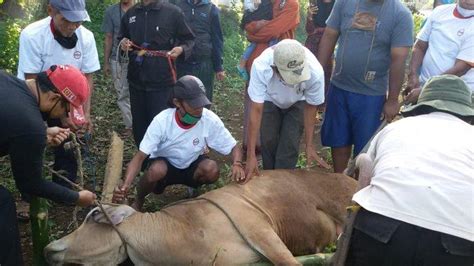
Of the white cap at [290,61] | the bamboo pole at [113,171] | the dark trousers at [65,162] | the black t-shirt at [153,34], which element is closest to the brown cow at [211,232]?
the white cap at [290,61]

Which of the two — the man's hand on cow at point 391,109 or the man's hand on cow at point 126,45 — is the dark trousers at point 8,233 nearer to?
the man's hand on cow at point 126,45

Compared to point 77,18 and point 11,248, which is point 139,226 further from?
point 77,18

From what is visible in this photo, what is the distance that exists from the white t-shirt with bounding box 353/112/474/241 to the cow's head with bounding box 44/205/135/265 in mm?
1702

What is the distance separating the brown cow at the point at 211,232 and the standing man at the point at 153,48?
6.20ft

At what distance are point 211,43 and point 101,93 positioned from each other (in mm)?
3020

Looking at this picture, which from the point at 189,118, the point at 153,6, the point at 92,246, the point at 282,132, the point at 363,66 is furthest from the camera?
the point at 153,6

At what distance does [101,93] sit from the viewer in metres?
9.02

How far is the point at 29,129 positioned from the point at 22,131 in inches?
1.5

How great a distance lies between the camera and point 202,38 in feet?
22.0

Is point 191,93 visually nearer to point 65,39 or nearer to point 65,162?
point 65,39

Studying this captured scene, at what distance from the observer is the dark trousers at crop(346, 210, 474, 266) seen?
8.82 feet

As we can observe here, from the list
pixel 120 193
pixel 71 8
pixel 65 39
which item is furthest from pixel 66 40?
pixel 120 193

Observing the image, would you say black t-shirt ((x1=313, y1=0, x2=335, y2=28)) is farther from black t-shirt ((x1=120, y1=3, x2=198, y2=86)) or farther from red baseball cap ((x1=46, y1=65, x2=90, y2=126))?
red baseball cap ((x1=46, y1=65, x2=90, y2=126))

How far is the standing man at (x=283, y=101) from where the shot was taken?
4332 mm
